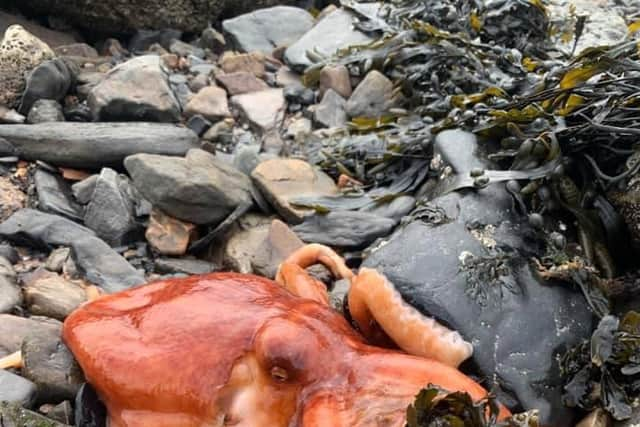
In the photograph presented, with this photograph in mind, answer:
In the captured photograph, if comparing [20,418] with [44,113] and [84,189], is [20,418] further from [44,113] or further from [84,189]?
[44,113]

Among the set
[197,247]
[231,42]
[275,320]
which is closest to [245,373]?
[275,320]

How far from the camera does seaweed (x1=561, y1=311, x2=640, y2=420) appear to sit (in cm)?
247

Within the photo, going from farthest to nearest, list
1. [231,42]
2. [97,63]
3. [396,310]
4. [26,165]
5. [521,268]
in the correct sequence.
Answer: [231,42] < [97,63] < [26,165] < [521,268] < [396,310]

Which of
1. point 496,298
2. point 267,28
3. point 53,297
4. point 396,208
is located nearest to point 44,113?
point 53,297

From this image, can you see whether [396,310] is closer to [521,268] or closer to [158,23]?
[521,268]

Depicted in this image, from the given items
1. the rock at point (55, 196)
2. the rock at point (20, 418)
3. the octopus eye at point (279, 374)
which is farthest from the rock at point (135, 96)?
the octopus eye at point (279, 374)

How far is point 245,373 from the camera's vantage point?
230 cm

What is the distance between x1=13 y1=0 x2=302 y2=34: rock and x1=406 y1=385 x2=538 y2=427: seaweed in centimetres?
468

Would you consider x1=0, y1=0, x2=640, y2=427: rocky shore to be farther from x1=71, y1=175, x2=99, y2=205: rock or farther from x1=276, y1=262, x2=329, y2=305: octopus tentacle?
x1=276, y1=262, x2=329, y2=305: octopus tentacle

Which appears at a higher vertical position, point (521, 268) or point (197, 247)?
point (521, 268)

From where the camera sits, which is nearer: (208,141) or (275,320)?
(275,320)

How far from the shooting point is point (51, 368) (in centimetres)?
255

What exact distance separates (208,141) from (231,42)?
5.29ft

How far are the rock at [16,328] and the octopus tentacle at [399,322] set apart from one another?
102 centimetres
